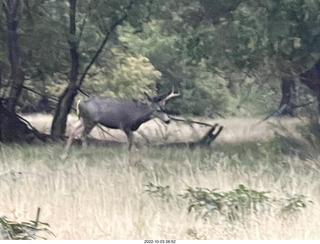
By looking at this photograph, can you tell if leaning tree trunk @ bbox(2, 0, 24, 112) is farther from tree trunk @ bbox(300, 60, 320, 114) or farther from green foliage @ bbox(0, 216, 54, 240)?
green foliage @ bbox(0, 216, 54, 240)

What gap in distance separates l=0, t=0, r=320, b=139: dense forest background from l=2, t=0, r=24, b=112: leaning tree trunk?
2 cm

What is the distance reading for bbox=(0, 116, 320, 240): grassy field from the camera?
32.2 ft

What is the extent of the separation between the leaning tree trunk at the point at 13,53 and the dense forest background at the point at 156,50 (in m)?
0.02

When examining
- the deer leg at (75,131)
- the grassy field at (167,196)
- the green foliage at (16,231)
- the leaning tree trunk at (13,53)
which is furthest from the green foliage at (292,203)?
the leaning tree trunk at (13,53)

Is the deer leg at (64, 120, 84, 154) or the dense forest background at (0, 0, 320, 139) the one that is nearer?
the dense forest background at (0, 0, 320, 139)

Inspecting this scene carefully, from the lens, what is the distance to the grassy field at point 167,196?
9805mm

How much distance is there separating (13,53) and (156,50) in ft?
11.4

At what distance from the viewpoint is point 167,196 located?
36.9 ft

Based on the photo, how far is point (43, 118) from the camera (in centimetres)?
2298

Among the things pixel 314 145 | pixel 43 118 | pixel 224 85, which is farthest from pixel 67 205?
pixel 224 85

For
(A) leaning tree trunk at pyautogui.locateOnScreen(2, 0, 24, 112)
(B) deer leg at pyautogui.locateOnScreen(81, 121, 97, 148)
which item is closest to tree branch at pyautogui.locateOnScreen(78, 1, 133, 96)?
(B) deer leg at pyautogui.locateOnScreen(81, 121, 97, 148)

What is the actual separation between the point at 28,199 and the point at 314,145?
6.11 m

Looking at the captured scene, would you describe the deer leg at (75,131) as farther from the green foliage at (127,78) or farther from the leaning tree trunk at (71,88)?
the green foliage at (127,78)

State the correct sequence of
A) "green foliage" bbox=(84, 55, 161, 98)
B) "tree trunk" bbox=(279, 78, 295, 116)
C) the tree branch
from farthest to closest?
"tree trunk" bbox=(279, 78, 295, 116)
"green foliage" bbox=(84, 55, 161, 98)
the tree branch
